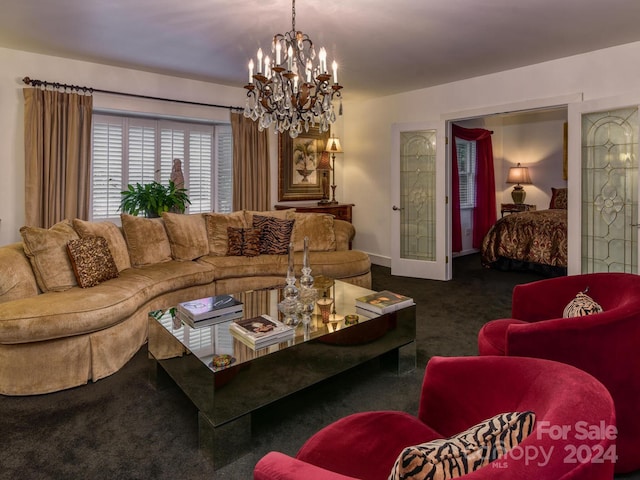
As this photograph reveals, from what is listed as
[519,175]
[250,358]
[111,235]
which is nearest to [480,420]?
[250,358]

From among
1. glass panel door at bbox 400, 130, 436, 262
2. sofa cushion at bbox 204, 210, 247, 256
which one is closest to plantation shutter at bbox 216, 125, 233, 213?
sofa cushion at bbox 204, 210, 247, 256

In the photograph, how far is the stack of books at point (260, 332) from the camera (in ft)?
6.85

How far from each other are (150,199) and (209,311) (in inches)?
100

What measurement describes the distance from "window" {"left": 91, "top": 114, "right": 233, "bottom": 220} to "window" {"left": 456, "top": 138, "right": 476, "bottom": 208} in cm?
408

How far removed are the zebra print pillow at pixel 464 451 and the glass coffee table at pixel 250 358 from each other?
1.20 meters

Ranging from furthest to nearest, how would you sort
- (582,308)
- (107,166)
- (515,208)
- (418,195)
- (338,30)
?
(515,208)
(418,195)
(107,166)
(338,30)
(582,308)

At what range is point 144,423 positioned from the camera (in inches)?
84.5

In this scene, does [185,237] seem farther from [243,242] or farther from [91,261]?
[91,261]

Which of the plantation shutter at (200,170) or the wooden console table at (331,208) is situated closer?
the plantation shutter at (200,170)

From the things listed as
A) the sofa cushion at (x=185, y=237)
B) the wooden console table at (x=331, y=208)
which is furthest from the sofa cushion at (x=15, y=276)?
the wooden console table at (x=331, y=208)

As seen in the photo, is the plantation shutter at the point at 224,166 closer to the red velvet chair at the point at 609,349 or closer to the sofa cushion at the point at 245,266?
the sofa cushion at the point at 245,266

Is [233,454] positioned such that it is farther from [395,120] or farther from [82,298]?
[395,120]

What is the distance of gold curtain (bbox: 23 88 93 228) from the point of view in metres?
4.00

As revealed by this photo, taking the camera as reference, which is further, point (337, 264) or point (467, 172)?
point (467, 172)
